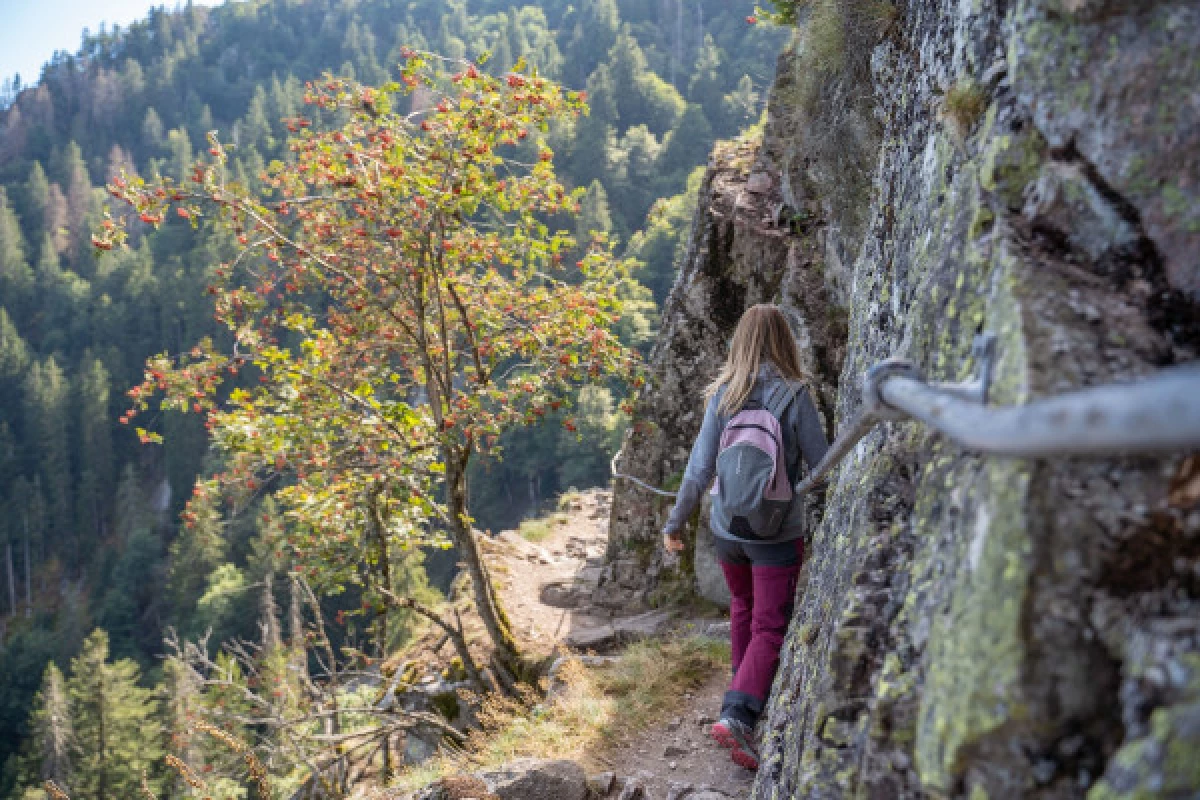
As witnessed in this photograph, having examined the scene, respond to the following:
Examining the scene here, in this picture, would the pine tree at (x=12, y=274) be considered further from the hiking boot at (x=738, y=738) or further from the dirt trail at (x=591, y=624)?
the hiking boot at (x=738, y=738)

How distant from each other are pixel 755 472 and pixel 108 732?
119ft

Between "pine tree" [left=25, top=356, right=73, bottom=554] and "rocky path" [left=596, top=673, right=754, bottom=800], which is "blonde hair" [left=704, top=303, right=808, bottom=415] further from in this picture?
"pine tree" [left=25, top=356, right=73, bottom=554]

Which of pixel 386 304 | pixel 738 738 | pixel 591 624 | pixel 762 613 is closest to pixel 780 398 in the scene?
pixel 762 613

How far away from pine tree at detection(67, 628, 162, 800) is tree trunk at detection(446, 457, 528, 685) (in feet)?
97.5

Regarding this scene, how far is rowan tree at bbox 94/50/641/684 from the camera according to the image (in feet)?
18.0

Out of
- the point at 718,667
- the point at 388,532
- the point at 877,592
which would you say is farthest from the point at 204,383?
the point at 877,592

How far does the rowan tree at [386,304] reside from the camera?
548 cm

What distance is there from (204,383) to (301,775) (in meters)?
5.57

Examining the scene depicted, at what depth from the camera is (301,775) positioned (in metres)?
9.16

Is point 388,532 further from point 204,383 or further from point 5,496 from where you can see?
point 5,496

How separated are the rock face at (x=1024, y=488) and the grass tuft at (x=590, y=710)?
2.21 meters

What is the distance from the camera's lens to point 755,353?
3.57 meters

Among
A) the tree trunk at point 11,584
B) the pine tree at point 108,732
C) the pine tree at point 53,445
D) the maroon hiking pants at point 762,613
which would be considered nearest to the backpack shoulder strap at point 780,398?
the maroon hiking pants at point 762,613

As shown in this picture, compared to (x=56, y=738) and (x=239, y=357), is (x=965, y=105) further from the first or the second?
(x=56, y=738)
